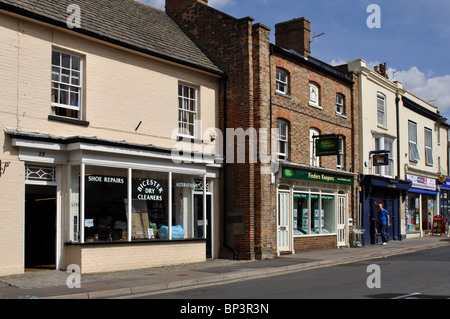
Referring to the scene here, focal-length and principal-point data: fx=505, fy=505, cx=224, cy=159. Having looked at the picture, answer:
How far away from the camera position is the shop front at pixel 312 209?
1905cm

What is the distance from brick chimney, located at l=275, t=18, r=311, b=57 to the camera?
947 inches

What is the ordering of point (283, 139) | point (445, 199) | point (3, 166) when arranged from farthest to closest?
point (445, 199) → point (283, 139) → point (3, 166)

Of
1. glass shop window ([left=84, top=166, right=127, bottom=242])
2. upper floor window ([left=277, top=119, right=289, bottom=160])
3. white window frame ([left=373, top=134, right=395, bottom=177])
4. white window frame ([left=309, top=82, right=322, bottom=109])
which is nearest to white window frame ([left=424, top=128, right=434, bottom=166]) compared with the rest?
Result: white window frame ([left=373, top=134, right=395, bottom=177])

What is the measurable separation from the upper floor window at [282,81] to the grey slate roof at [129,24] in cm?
251

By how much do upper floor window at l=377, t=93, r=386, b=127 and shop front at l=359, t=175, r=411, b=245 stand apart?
3.12 metres

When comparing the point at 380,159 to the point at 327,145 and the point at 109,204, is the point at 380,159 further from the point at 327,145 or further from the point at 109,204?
the point at 109,204

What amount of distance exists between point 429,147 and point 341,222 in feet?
43.7

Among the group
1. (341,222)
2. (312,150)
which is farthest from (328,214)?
(312,150)

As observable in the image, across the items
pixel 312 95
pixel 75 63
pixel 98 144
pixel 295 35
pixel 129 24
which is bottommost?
pixel 98 144

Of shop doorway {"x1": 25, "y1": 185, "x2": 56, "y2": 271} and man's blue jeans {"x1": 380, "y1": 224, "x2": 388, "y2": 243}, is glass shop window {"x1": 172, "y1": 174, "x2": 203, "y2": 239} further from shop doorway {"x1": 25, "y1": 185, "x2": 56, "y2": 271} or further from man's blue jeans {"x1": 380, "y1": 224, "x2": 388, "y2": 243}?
man's blue jeans {"x1": 380, "y1": 224, "x2": 388, "y2": 243}

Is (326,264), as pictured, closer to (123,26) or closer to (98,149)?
(98,149)

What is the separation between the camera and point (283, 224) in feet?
62.3

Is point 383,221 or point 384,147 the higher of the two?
point 384,147

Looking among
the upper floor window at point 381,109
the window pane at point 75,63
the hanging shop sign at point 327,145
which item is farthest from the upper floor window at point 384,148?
the window pane at point 75,63
